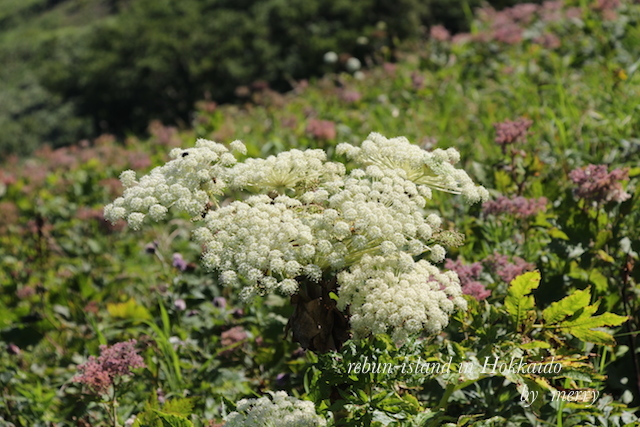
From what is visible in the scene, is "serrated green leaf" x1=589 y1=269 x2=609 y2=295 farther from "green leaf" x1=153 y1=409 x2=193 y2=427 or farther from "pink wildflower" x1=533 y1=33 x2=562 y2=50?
"pink wildflower" x1=533 y1=33 x2=562 y2=50

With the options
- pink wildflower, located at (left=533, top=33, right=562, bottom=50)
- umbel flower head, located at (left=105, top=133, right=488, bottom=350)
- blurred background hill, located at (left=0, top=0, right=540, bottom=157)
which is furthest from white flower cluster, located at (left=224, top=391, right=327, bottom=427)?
blurred background hill, located at (left=0, top=0, right=540, bottom=157)

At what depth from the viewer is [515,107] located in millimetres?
5629

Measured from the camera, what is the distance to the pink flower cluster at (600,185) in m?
2.61

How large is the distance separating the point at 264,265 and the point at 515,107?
435 cm

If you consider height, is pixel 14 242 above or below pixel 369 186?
below

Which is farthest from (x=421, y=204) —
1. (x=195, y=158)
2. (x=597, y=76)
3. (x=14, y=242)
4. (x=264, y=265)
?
(x=14, y=242)

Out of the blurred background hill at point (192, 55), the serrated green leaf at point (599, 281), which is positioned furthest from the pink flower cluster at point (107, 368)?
the blurred background hill at point (192, 55)

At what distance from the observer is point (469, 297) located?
2.22 m

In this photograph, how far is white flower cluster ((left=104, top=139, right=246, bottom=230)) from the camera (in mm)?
2016

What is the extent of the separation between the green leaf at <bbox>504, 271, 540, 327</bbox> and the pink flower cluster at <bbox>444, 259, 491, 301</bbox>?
303mm

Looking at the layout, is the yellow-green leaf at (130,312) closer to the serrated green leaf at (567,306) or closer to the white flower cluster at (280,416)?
the white flower cluster at (280,416)

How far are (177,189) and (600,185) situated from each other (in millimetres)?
1718

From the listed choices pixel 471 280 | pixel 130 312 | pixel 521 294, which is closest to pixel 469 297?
pixel 521 294

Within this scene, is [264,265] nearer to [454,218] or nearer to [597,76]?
[454,218]
